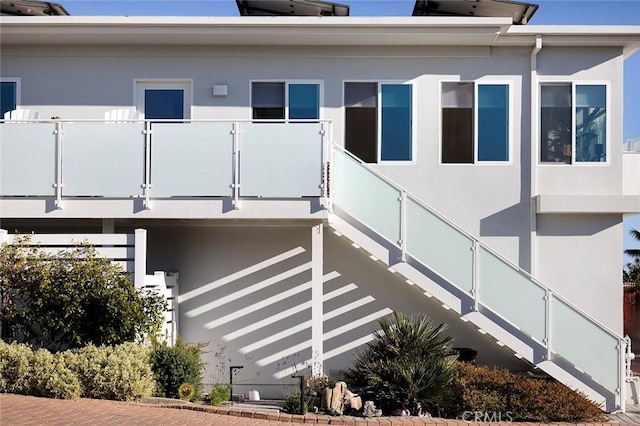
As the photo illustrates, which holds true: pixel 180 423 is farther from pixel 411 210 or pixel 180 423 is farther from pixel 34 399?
pixel 411 210

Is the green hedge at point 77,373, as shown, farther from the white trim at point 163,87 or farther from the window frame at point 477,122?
the window frame at point 477,122

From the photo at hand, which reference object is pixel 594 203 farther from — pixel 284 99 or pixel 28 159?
pixel 28 159

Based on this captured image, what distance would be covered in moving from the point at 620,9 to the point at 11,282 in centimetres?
1165

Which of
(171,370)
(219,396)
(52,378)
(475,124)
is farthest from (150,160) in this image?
(475,124)

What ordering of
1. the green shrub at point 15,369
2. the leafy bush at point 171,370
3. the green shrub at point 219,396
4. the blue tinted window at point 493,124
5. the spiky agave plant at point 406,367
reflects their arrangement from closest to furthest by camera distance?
1. the green shrub at point 15,369
2. the spiky agave plant at point 406,367
3. the green shrub at point 219,396
4. the leafy bush at point 171,370
5. the blue tinted window at point 493,124

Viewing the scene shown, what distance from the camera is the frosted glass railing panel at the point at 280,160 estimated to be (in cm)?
1279

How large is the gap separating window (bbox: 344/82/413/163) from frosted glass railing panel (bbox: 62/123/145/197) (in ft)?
13.4

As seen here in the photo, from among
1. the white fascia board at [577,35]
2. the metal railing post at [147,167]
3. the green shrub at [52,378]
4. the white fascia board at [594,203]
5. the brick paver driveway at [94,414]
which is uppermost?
the white fascia board at [577,35]

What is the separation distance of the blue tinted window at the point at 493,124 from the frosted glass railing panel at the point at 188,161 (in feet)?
16.1

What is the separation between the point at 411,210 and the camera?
12906 mm

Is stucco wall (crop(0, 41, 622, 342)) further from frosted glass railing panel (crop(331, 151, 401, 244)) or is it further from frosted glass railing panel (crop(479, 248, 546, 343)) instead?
frosted glass railing panel (crop(479, 248, 546, 343))

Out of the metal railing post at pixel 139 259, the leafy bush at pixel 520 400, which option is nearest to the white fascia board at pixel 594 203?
the leafy bush at pixel 520 400

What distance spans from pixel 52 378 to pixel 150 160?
365cm

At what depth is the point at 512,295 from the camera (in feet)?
41.5
